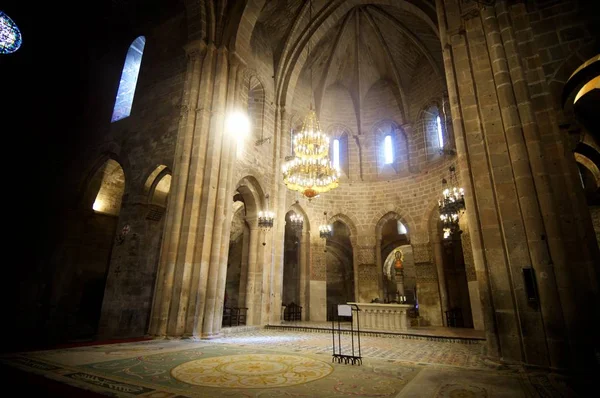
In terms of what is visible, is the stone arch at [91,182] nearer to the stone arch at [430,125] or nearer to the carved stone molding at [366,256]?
the carved stone molding at [366,256]

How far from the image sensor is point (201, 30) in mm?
11555

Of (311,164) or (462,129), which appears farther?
(311,164)

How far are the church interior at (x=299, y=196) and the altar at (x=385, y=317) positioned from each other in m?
0.07

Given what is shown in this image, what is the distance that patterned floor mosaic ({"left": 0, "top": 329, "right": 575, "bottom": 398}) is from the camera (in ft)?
12.3

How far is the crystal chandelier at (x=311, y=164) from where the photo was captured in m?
10.3

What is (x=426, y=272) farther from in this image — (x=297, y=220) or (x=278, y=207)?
(x=278, y=207)

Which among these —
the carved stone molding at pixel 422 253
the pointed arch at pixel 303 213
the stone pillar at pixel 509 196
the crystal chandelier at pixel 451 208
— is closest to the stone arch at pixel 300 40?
the pointed arch at pixel 303 213

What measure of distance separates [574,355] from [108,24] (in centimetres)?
2233

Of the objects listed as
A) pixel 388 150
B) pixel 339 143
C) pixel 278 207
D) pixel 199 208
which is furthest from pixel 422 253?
pixel 199 208

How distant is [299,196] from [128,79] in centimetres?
1049

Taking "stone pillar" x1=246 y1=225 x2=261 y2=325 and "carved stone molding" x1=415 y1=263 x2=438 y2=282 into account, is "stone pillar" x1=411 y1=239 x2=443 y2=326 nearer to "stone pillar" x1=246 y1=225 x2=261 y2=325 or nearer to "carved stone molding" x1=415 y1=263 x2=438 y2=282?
"carved stone molding" x1=415 y1=263 x2=438 y2=282

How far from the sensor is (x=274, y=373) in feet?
15.1

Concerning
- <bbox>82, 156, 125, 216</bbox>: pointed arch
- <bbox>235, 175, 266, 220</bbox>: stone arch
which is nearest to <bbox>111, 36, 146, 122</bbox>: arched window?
<bbox>82, 156, 125, 216</bbox>: pointed arch

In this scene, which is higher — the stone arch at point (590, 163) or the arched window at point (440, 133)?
the arched window at point (440, 133)
